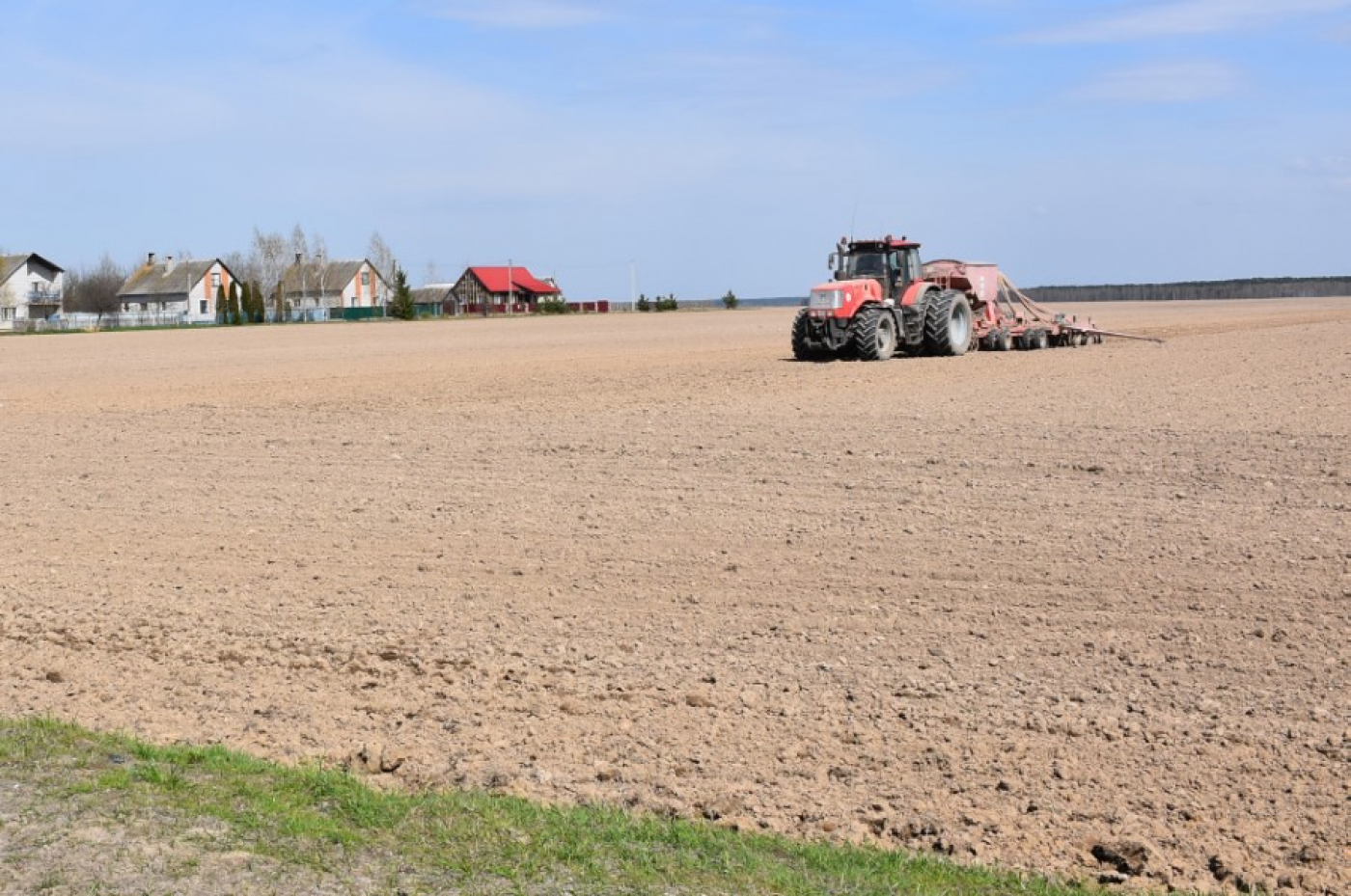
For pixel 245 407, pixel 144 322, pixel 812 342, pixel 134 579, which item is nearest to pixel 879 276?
pixel 812 342

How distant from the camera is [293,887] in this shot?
5.51 metres

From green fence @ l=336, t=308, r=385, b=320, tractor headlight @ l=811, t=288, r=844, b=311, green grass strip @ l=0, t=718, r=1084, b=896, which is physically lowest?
green grass strip @ l=0, t=718, r=1084, b=896

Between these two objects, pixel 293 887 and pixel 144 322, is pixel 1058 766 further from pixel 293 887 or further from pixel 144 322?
pixel 144 322

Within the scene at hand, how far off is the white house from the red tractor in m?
106

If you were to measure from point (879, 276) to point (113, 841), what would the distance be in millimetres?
26229

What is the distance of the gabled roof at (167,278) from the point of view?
456ft

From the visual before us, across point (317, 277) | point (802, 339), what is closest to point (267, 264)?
point (317, 277)

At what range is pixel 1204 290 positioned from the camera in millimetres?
149875

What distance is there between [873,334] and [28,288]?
113m

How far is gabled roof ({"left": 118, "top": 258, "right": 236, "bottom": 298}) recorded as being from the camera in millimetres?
139125

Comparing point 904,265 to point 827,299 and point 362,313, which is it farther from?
point 362,313

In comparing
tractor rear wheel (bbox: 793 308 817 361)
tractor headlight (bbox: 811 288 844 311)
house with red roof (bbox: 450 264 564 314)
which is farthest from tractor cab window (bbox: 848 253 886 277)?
house with red roof (bbox: 450 264 564 314)

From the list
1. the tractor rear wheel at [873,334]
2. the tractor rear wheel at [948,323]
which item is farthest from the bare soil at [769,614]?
the tractor rear wheel at [948,323]

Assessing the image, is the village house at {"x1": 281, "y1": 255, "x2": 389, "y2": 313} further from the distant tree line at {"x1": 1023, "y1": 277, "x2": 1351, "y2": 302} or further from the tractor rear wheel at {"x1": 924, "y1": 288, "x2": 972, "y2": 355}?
the tractor rear wheel at {"x1": 924, "y1": 288, "x2": 972, "y2": 355}
